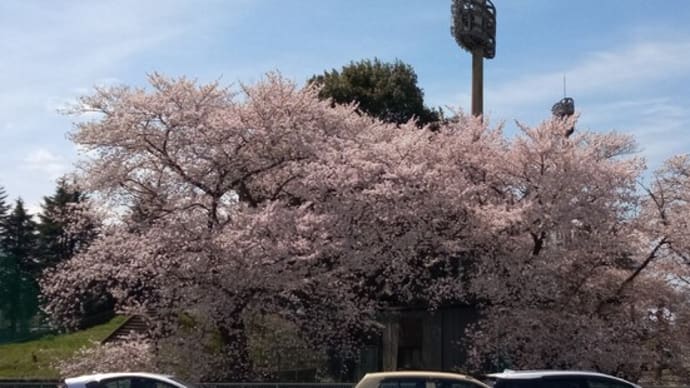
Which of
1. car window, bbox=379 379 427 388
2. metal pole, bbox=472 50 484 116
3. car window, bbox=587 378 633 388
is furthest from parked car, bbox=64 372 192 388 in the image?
metal pole, bbox=472 50 484 116

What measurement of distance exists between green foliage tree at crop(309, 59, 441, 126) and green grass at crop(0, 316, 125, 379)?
17841 mm

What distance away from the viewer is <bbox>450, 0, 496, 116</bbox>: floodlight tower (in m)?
53.7

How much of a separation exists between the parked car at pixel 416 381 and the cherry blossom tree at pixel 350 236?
9306mm

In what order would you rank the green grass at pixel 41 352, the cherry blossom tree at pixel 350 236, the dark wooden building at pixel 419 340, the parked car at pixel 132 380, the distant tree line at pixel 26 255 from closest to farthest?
the parked car at pixel 132 380 < the cherry blossom tree at pixel 350 236 < the dark wooden building at pixel 419 340 < the green grass at pixel 41 352 < the distant tree line at pixel 26 255

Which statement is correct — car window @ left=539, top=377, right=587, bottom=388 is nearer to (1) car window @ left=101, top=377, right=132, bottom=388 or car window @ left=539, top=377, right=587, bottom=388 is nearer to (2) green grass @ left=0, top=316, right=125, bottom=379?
(1) car window @ left=101, top=377, right=132, bottom=388

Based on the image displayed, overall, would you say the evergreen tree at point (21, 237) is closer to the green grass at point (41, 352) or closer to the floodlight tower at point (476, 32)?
the green grass at point (41, 352)

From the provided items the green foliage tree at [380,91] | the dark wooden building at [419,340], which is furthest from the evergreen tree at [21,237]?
the dark wooden building at [419,340]

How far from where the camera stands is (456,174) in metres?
27.1

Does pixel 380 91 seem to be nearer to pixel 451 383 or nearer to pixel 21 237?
pixel 21 237

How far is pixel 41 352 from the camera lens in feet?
119

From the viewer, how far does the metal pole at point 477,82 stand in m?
52.2

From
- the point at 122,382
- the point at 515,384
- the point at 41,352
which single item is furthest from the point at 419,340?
the point at 41,352

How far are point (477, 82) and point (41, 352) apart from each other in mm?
A: 29502

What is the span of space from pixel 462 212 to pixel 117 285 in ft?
33.9
